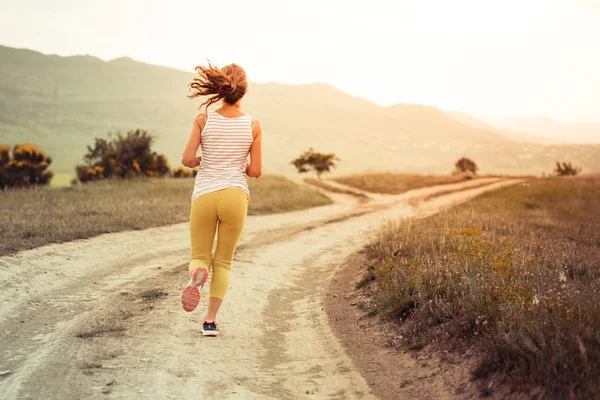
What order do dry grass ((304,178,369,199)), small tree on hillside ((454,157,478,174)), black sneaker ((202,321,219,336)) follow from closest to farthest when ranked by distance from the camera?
black sneaker ((202,321,219,336)) → dry grass ((304,178,369,199)) → small tree on hillside ((454,157,478,174))

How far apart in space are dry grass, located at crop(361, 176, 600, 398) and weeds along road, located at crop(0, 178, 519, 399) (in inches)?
40.6

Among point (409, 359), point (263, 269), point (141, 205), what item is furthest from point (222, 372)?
point (141, 205)

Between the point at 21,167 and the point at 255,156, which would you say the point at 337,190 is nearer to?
the point at 21,167

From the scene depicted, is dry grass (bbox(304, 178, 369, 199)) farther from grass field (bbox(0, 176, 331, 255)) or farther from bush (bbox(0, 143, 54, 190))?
bush (bbox(0, 143, 54, 190))

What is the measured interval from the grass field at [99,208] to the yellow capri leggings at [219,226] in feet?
18.5

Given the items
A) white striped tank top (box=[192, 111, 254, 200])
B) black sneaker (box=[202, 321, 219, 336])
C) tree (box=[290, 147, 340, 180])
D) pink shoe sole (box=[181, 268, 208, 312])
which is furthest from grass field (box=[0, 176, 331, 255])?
tree (box=[290, 147, 340, 180])

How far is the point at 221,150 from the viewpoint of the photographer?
5.64 m

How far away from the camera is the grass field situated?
457 inches

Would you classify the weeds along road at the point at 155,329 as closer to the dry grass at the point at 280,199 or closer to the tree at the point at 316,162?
the dry grass at the point at 280,199

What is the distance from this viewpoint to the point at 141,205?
1747cm

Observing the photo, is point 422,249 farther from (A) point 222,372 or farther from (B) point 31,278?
(B) point 31,278

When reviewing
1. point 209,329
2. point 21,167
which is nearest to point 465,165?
point 21,167

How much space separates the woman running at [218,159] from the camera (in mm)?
5566

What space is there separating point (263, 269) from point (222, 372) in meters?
5.46
